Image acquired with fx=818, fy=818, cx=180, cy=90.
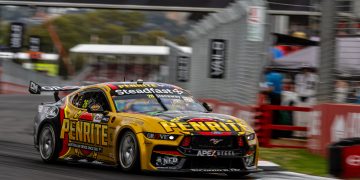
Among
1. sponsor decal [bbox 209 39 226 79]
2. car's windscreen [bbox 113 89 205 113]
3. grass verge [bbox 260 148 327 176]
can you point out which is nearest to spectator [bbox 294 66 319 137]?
sponsor decal [bbox 209 39 226 79]

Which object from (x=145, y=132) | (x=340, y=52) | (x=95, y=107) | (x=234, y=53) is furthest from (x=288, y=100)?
(x=145, y=132)

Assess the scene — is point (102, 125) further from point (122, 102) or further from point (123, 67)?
point (123, 67)

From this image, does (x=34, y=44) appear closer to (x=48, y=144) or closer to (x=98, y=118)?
(x=48, y=144)

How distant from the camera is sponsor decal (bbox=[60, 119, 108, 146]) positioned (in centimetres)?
1027

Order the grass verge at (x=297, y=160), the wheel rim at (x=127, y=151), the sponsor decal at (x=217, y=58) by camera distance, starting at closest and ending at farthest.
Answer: the wheel rim at (x=127, y=151), the grass verge at (x=297, y=160), the sponsor decal at (x=217, y=58)

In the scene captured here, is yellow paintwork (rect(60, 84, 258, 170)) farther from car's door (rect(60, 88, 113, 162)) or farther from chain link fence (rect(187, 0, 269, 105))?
chain link fence (rect(187, 0, 269, 105))

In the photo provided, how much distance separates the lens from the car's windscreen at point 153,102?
33.6 ft

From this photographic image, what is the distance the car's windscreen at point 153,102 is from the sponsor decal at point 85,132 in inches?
14.3

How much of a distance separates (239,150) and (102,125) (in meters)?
1.91

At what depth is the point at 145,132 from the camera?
9305mm

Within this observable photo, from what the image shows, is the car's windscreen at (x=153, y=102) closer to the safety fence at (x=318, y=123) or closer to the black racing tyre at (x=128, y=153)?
the black racing tyre at (x=128, y=153)

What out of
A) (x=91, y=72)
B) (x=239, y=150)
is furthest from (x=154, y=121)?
(x=91, y=72)

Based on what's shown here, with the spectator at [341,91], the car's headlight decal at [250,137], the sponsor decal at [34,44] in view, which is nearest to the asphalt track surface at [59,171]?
the car's headlight decal at [250,137]

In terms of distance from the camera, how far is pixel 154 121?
9.41m
